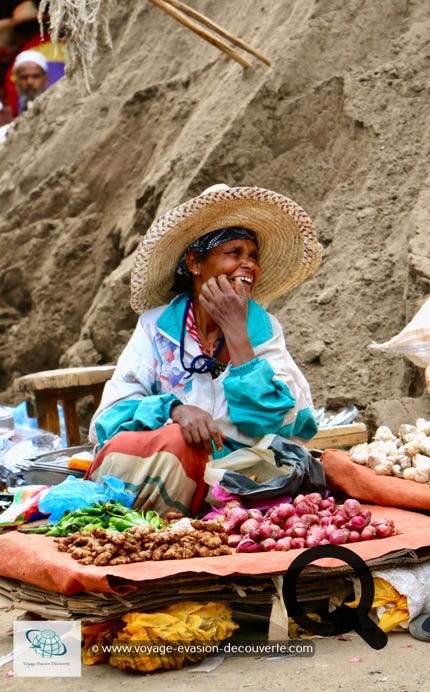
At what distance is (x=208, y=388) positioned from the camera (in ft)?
13.1

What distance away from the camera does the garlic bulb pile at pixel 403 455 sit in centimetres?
365

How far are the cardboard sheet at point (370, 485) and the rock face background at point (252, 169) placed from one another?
1.12 metres

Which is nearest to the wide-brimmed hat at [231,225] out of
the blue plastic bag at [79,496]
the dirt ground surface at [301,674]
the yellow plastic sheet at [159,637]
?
the blue plastic bag at [79,496]

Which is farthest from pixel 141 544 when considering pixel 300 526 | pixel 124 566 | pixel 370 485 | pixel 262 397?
pixel 370 485

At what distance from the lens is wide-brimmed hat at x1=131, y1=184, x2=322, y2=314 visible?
4.13 m

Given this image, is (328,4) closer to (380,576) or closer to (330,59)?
(330,59)

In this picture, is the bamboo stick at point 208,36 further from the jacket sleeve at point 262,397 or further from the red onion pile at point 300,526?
the red onion pile at point 300,526

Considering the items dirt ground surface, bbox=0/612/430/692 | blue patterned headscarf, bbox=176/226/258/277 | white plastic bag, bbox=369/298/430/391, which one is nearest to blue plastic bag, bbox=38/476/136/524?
dirt ground surface, bbox=0/612/430/692

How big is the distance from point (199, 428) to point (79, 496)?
0.52 meters

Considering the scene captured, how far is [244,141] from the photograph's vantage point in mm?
7031

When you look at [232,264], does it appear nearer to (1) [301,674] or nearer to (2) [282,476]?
(2) [282,476]

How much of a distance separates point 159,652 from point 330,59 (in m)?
5.39

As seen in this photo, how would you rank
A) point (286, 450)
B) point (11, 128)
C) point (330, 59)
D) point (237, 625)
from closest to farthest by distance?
point (237, 625) < point (286, 450) < point (330, 59) < point (11, 128)

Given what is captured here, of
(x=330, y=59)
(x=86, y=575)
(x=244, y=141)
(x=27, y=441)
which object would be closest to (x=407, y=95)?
(x=330, y=59)
